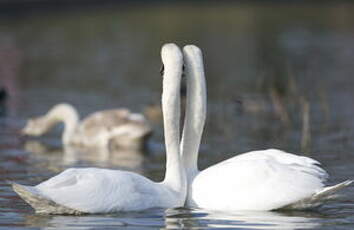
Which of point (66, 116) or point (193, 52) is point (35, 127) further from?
point (193, 52)

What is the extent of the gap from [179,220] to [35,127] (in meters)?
8.96

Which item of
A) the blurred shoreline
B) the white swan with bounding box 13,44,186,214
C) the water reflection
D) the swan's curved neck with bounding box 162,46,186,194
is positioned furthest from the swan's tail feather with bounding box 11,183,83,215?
the blurred shoreline

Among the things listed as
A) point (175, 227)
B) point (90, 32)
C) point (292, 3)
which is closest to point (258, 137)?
point (175, 227)

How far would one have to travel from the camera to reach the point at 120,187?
1112cm

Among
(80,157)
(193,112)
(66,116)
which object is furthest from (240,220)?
(66,116)

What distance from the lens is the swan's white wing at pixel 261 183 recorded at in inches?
437

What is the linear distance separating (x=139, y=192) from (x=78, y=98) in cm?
1414

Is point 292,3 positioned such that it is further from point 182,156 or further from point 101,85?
Result: point 182,156

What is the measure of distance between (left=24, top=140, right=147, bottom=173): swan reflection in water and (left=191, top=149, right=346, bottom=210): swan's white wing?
12.5 ft

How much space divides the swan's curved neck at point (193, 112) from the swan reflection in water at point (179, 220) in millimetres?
944

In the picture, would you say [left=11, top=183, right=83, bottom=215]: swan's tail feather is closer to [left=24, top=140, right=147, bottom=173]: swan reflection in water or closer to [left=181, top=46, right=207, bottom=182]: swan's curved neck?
[left=181, top=46, right=207, bottom=182]: swan's curved neck

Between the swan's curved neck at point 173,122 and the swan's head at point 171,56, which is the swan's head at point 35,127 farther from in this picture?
the swan's head at point 171,56

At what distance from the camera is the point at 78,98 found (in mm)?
25266

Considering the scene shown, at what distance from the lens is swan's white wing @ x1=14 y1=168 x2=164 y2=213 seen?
10750 mm
